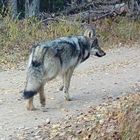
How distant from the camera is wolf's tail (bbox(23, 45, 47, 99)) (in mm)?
7242

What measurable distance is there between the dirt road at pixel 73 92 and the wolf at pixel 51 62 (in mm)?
265

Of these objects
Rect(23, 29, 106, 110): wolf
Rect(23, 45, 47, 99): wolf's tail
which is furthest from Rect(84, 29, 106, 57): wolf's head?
Rect(23, 45, 47, 99): wolf's tail

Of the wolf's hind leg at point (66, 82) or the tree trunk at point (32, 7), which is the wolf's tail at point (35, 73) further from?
the tree trunk at point (32, 7)

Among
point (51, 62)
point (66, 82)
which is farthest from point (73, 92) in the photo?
point (51, 62)

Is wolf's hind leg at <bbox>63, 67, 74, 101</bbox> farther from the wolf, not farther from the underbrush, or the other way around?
the underbrush

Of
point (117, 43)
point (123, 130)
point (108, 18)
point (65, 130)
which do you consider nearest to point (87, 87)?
point (65, 130)

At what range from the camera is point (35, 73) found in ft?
24.2

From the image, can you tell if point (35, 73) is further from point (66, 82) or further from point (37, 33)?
point (37, 33)

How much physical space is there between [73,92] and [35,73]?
1787mm

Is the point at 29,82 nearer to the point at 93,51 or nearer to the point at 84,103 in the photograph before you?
the point at 84,103

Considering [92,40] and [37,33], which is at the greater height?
[37,33]

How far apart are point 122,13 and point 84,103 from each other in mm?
9892

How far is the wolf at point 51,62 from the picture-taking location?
24.1ft

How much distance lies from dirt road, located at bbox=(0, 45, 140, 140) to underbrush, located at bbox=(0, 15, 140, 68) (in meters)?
1.89
